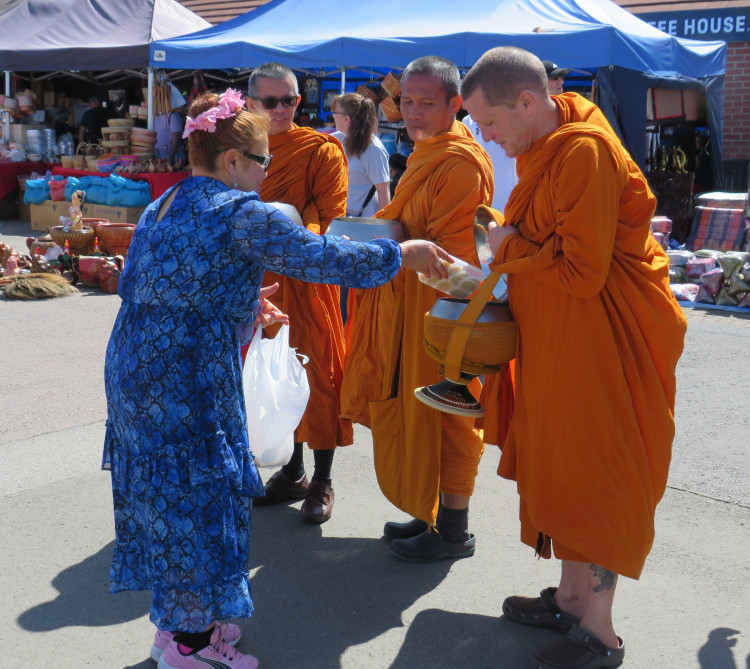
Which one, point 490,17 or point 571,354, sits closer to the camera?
point 571,354

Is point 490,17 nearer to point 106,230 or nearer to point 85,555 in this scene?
point 106,230

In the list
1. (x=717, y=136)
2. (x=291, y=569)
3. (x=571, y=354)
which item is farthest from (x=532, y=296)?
(x=717, y=136)

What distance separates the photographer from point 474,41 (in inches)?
342

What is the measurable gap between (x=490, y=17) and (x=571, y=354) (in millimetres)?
7469

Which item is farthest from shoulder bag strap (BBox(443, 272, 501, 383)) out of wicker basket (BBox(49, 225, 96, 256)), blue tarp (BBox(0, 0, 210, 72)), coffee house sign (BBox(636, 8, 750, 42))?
coffee house sign (BBox(636, 8, 750, 42))

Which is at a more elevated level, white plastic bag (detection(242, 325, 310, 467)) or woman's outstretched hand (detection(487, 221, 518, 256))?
woman's outstretched hand (detection(487, 221, 518, 256))

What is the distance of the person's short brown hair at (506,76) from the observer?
238cm

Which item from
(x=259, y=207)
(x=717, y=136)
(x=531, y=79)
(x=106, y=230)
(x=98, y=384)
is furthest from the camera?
(x=717, y=136)

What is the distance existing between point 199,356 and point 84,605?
1.15 metres

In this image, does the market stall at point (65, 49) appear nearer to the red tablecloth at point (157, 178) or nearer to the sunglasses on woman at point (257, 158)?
the red tablecloth at point (157, 178)

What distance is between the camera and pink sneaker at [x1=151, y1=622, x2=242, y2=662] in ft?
8.51

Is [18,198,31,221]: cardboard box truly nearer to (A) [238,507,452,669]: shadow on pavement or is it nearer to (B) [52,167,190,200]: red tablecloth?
(B) [52,167,190,200]: red tablecloth

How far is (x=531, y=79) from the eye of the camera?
2.40 m

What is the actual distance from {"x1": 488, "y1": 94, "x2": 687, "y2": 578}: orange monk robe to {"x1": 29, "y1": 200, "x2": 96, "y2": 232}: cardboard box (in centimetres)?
1020
